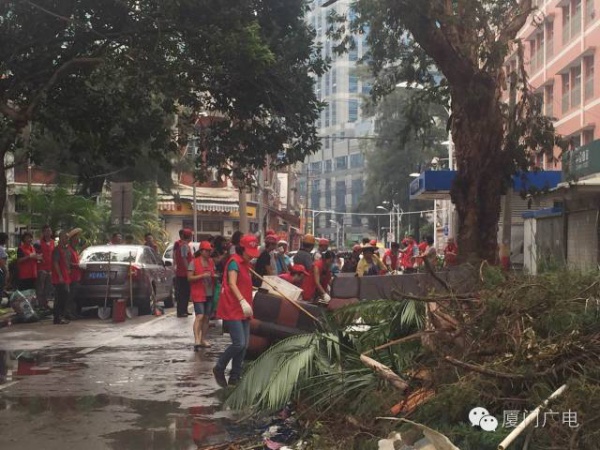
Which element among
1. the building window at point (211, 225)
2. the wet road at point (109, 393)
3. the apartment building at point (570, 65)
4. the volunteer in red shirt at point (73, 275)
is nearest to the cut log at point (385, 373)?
the wet road at point (109, 393)

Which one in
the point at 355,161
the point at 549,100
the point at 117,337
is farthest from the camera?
the point at 355,161

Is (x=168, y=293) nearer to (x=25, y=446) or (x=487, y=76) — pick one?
(x=487, y=76)

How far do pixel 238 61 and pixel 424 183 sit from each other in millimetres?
9496

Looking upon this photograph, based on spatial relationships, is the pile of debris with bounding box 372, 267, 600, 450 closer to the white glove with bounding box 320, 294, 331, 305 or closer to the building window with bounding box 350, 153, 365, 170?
the white glove with bounding box 320, 294, 331, 305

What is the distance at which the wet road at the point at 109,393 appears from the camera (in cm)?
698

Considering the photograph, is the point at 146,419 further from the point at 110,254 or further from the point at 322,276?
the point at 110,254

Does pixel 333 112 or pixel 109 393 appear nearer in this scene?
pixel 109 393

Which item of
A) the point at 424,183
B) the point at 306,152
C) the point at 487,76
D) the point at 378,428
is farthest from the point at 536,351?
the point at 424,183

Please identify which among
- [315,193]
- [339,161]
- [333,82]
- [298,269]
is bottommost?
[298,269]

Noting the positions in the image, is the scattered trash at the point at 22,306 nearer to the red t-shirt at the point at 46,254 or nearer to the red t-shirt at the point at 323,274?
the red t-shirt at the point at 46,254

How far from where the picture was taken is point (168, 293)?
70.9ft

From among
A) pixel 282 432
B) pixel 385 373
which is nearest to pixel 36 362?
pixel 282 432

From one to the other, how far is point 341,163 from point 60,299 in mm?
137887

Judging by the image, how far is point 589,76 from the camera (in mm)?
37281
